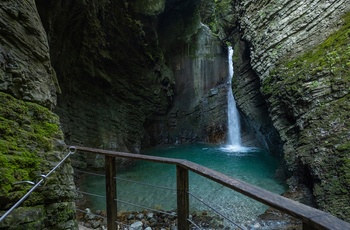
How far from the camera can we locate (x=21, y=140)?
2.27 m

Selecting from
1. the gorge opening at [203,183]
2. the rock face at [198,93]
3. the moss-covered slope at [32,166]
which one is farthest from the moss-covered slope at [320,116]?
the rock face at [198,93]

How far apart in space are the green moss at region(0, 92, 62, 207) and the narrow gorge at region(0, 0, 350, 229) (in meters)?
0.01

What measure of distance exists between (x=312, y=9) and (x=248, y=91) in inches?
182

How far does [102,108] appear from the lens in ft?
36.1

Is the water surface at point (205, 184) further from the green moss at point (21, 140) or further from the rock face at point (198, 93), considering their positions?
the rock face at point (198, 93)

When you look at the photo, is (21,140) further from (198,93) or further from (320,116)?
(198,93)

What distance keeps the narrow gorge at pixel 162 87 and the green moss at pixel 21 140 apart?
12mm

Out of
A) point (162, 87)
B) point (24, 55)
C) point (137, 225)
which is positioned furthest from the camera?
point (162, 87)

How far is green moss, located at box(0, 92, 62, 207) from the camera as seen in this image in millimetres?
1883

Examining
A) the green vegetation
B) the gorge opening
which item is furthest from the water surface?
the green vegetation

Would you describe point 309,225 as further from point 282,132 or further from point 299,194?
point 282,132

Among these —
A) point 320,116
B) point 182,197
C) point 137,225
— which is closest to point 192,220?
point 137,225

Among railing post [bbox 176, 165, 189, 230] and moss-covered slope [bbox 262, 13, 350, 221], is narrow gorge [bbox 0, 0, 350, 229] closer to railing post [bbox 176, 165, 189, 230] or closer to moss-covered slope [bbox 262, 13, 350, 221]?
moss-covered slope [bbox 262, 13, 350, 221]

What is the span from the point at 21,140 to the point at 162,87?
13.3m
